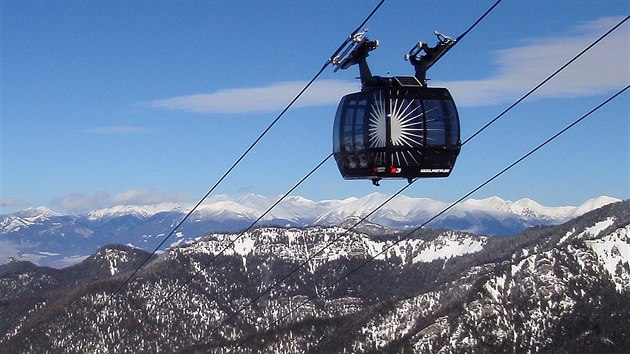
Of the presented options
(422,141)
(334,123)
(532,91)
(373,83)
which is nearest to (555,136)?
(532,91)

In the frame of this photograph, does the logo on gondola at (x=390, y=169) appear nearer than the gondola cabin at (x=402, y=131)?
No

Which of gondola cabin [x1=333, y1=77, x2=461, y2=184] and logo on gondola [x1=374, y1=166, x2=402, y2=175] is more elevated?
gondola cabin [x1=333, y1=77, x2=461, y2=184]

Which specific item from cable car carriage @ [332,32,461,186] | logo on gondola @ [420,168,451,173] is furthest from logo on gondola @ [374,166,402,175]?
logo on gondola @ [420,168,451,173]

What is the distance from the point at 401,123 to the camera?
96.9 ft

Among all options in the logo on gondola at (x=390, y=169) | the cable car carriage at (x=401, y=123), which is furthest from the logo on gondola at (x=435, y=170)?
the logo on gondola at (x=390, y=169)

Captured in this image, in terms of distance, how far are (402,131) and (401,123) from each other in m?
0.28

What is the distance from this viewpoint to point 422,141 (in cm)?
3002

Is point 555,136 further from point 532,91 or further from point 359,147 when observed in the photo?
point 359,147

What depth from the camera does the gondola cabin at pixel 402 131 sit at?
2966 centimetres

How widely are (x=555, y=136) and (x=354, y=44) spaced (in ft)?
24.3

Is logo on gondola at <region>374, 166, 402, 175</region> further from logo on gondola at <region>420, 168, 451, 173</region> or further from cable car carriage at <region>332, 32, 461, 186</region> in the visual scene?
logo on gondola at <region>420, 168, 451, 173</region>

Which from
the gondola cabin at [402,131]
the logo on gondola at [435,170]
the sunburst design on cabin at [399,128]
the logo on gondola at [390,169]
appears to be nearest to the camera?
the sunburst design on cabin at [399,128]

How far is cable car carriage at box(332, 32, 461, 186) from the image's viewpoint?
2956cm

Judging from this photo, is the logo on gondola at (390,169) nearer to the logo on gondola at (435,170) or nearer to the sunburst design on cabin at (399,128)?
the sunburst design on cabin at (399,128)
